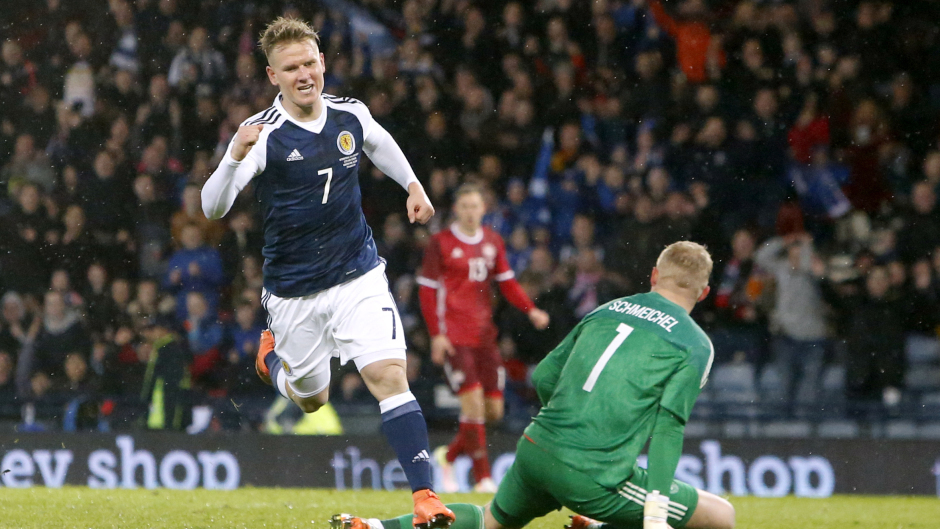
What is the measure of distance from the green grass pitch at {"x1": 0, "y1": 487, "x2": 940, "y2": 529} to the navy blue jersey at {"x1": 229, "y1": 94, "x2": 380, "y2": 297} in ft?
4.08

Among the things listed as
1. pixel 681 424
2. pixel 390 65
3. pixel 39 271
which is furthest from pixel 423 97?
pixel 681 424

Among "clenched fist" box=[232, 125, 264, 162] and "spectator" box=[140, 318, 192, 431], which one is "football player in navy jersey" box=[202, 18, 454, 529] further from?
"spectator" box=[140, 318, 192, 431]

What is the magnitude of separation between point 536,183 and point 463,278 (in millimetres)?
2704

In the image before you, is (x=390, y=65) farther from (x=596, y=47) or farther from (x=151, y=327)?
(x=151, y=327)

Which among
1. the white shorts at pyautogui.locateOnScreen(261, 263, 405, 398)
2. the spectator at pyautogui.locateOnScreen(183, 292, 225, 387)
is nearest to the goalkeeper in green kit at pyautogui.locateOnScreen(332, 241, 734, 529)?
the white shorts at pyautogui.locateOnScreen(261, 263, 405, 398)

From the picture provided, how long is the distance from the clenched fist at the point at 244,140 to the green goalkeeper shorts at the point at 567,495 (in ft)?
5.18

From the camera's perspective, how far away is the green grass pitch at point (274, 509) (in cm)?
538

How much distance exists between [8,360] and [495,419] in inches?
195

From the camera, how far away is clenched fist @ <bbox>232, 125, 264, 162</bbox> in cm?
A: 441

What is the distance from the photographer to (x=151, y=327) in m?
10.2

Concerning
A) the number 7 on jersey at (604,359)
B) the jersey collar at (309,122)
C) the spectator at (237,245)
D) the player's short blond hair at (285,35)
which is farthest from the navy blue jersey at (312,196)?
the spectator at (237,245)

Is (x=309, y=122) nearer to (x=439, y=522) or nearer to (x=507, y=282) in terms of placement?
(x=439, y=522)

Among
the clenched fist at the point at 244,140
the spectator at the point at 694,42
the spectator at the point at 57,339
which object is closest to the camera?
the clenched fist at the point at 244,140

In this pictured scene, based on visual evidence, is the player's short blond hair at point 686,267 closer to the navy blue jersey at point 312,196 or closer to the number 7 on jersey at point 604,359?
the number 7 on jersey at point 604,359
